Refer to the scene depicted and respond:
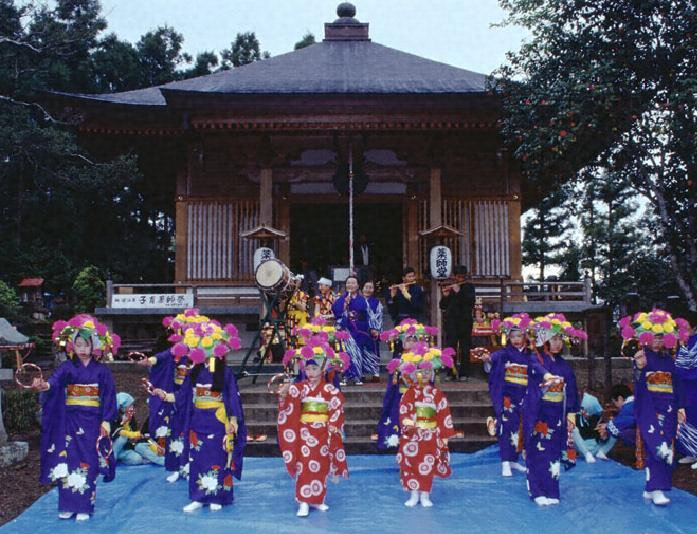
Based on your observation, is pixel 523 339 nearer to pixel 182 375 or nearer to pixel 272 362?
pixel 182 375

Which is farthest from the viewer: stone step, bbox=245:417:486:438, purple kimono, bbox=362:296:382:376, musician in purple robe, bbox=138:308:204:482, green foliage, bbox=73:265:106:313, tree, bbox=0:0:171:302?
green foliage, bbox=73:265:106:313

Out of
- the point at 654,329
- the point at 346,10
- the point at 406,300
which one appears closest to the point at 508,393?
the point at 654,329

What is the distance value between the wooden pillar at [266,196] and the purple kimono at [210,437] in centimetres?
713

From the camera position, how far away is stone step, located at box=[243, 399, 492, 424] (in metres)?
8.41

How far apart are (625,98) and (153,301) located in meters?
8.97

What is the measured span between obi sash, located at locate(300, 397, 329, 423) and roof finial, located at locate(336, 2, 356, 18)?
602 inches

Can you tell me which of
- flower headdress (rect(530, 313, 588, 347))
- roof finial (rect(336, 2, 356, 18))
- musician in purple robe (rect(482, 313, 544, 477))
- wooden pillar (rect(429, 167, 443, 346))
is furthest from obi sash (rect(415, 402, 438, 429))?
roof finial (rect(336, 2, 356, 18))

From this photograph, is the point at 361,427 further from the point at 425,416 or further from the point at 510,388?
the point at 425,416

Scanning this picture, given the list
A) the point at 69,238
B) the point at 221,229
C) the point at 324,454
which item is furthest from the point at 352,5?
the point at 324,454

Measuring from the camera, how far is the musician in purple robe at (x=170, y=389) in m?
6.70

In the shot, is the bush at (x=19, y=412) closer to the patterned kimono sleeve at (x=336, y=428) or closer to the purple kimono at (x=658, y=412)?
the patterned kimono sleeve at (x=336, y=428)

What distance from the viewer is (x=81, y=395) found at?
5.63 metres

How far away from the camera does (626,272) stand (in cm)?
2298

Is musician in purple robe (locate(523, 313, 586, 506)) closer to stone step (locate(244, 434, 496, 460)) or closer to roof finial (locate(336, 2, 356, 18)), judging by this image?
stone step (locate(244, 434, 496, 460))
